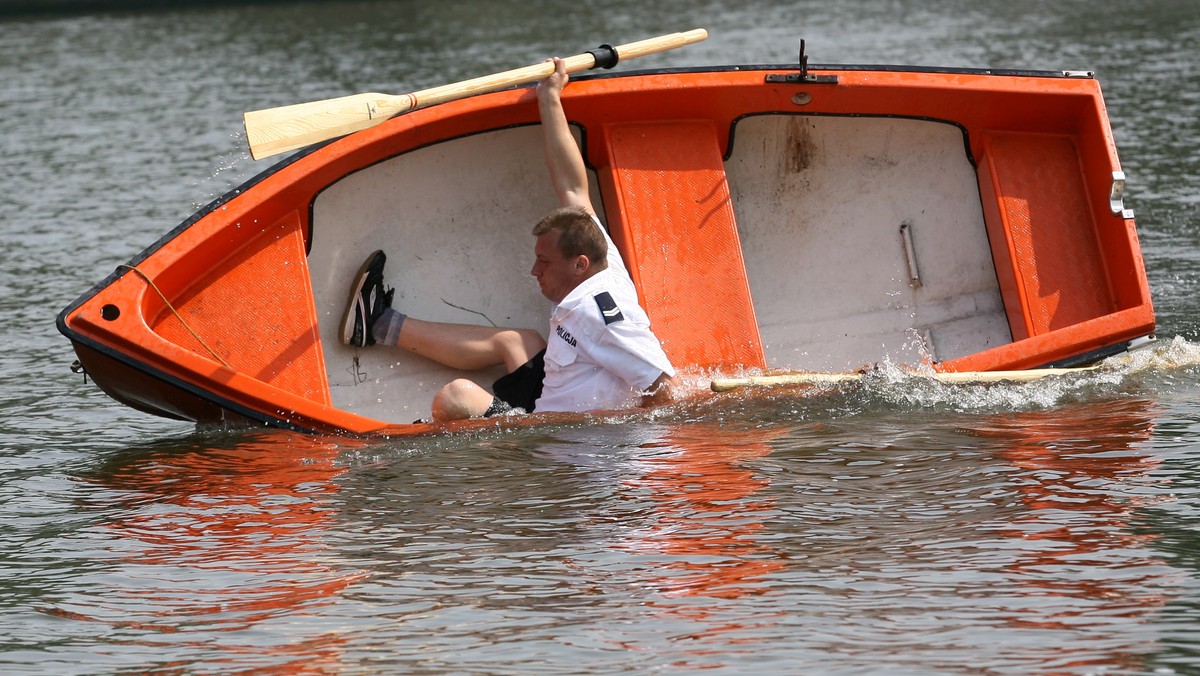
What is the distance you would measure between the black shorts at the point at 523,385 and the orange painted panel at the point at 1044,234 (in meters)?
2.06

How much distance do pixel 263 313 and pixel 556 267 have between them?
1.22 m

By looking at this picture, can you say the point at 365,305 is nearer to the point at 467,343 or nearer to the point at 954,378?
the point at 467,343

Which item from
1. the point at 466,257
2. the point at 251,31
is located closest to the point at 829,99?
the point at 466,257

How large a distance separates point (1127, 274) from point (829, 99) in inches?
56.0

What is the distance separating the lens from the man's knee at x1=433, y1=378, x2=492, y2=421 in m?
5.98

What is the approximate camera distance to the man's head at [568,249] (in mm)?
5816

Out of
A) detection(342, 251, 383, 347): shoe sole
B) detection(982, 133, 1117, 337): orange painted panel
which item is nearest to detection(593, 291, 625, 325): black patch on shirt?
detection(342, 251, 383, 347): shoe sole

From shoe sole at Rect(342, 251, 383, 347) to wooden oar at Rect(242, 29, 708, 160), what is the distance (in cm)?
67

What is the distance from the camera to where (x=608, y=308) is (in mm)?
5738

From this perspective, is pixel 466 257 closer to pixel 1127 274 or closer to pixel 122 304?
pixel 122 304

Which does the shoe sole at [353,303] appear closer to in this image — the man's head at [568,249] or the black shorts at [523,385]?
the black shorts at [523,385]

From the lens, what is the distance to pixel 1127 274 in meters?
6.34

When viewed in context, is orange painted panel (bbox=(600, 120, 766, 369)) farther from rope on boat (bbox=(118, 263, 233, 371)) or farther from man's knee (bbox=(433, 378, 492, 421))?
rope on boat (bbox=(118, 263, 233, 371))

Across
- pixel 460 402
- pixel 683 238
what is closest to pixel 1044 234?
pixel 683 238
